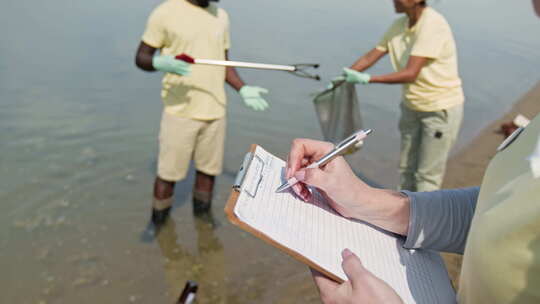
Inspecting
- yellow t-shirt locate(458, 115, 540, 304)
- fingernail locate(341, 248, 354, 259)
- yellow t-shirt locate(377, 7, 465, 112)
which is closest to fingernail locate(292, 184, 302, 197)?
fingernail locate(341, 248, 354, 259)

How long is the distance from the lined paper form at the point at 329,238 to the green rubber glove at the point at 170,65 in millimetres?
1698

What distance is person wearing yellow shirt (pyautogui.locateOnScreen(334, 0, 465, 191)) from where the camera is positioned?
3.43m

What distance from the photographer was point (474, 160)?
636cm

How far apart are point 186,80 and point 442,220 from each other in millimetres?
2255

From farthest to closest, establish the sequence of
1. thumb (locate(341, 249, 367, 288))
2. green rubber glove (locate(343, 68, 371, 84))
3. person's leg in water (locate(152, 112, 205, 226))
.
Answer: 1. green rubber glove (locate(343, 68, 371, 84))
2. person's leg in water (locate(152, 112, 205, 226))
3. thumb (locate(341, 249, 367, 288))

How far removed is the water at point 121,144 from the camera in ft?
11.4

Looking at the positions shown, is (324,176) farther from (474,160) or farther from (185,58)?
(474,160)

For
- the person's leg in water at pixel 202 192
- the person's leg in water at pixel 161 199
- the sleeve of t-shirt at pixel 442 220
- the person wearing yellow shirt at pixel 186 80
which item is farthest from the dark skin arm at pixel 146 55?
the sleeve of t-shirt at pixel 442 220

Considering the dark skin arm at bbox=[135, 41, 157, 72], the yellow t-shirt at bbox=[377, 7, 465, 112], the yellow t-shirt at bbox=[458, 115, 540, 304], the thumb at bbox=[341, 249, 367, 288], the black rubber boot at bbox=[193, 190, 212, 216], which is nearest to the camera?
the yellow t-shirt at bbox=[458, 115, 540, 304]

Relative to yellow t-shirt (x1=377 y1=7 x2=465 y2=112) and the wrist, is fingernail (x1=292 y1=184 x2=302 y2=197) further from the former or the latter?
yellow t-shirt (x1=377 y1=7 x2=465 y2=112)

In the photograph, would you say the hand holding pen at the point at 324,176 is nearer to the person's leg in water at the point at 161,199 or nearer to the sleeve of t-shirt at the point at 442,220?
the sleeve of t-shirt at the point at 442,220

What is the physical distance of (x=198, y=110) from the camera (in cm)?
330

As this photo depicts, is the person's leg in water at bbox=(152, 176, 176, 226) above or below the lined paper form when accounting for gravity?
below

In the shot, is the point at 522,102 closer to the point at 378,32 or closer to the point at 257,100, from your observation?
the point at 378,32
